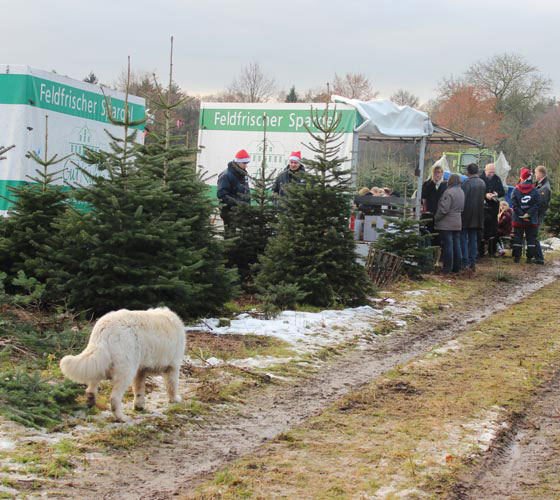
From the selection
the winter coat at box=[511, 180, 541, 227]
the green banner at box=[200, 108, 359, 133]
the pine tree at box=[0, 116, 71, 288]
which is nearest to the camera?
the pine tree at box=[0, 116, 71, 288]

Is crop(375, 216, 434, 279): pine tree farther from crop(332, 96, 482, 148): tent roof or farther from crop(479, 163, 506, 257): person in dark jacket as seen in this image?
crop(479, 163, 506, 257): person in dark jacket

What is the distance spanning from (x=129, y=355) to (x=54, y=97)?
726cm

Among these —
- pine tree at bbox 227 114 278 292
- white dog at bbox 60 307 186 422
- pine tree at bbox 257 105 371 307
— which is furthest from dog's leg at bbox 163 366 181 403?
pine tree at bbox 227 114 278 292

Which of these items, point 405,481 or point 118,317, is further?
point 118,317

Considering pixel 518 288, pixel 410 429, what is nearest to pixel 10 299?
pixel 410 429

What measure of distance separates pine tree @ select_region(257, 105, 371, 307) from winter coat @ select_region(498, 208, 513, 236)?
9.52 meters

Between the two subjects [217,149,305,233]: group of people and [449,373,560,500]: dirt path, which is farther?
[217,149,305,233]: group of people

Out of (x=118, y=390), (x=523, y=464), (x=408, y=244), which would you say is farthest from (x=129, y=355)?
(x=408, y=244)

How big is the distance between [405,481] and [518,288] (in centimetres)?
1088

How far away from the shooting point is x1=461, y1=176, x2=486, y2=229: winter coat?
16141 mm

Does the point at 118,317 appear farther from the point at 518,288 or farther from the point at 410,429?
the point at 518,288

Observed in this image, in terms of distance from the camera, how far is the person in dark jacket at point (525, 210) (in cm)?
1795

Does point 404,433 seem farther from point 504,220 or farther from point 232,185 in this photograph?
point 504,220

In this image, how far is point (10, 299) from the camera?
766cm
